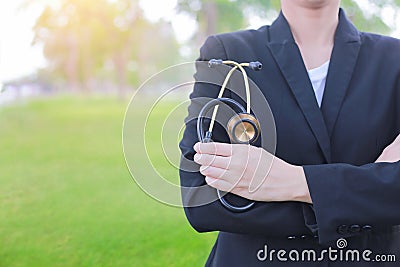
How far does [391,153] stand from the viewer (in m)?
0.75

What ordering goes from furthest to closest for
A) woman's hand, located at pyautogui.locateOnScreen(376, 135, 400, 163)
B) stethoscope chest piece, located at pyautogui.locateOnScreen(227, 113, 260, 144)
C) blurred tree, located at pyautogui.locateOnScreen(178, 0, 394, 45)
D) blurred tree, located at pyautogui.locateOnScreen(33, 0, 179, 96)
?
blurred tree, located at pyautogui.locateOnScreen(33, 0, 179, 96) → blurred tree, located at pyautogui.locateOnScreen(178, 0, 394, 45) → woman's hand, located at pyautogui.locateOnScreen(376, 135, 400, 163) → stethoscope chest piece, located at pyautogui.locateOnScreen(227, 113, 260, 144)

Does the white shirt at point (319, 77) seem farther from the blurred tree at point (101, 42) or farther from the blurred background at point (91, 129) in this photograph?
the blurred tree at point (101, 42)

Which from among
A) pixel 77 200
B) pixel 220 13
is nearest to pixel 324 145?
pixel 220 13

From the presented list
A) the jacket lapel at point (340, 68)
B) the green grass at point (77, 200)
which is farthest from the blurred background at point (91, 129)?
the jacket lapel at point (340, 68)

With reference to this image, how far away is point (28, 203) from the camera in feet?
6.23

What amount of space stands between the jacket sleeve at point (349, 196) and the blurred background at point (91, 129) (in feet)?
3.11

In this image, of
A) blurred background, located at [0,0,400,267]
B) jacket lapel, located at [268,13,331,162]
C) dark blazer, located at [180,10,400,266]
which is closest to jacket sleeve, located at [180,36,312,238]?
dark blazer, located at [180,10,400,266]

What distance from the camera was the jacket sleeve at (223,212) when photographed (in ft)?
2.35

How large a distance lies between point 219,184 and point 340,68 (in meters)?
0.28

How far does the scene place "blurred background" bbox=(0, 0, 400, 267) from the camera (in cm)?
177

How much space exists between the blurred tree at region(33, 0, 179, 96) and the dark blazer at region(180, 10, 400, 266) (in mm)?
1205

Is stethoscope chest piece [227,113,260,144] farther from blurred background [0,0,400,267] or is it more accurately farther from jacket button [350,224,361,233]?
blurred background [0,0,400,267]

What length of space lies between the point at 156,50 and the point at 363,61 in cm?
138

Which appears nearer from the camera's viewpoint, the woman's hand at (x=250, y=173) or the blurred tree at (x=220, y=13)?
the woman's hand at (x=250, y=173)
